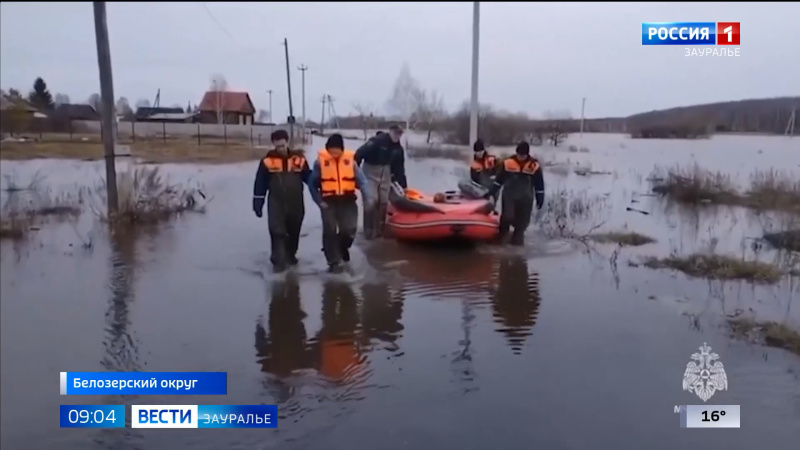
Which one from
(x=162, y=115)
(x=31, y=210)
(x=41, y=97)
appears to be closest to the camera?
(x=41, y=97)

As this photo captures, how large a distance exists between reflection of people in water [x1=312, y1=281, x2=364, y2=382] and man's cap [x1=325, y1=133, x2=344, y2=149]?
145 centimetres

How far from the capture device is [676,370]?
4645 mm

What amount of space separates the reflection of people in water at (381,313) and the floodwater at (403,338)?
0.03 meters

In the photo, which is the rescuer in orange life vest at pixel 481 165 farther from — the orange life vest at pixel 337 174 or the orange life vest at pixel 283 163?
the orange life vest at pixel 283 163

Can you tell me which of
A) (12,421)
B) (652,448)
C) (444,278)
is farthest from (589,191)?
(12,421)

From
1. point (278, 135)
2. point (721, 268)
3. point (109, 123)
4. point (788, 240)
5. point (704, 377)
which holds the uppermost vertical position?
point (109, 123)

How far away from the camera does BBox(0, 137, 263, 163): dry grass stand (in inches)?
449

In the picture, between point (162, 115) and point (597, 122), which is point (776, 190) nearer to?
point (597, 122)

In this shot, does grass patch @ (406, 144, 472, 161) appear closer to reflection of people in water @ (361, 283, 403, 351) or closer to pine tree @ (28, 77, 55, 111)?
reflection of people in water @ (361, 283, 403, 351)

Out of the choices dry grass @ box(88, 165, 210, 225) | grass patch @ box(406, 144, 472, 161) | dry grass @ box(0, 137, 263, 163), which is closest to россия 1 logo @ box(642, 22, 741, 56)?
dry grass @ box(0, 137, 263, 163)

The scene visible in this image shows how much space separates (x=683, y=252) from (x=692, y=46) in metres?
5.50

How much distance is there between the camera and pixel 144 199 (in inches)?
428

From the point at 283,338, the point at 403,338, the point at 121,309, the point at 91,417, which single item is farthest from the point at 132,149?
the point at 91,417

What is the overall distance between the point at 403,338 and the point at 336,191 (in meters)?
2.34
